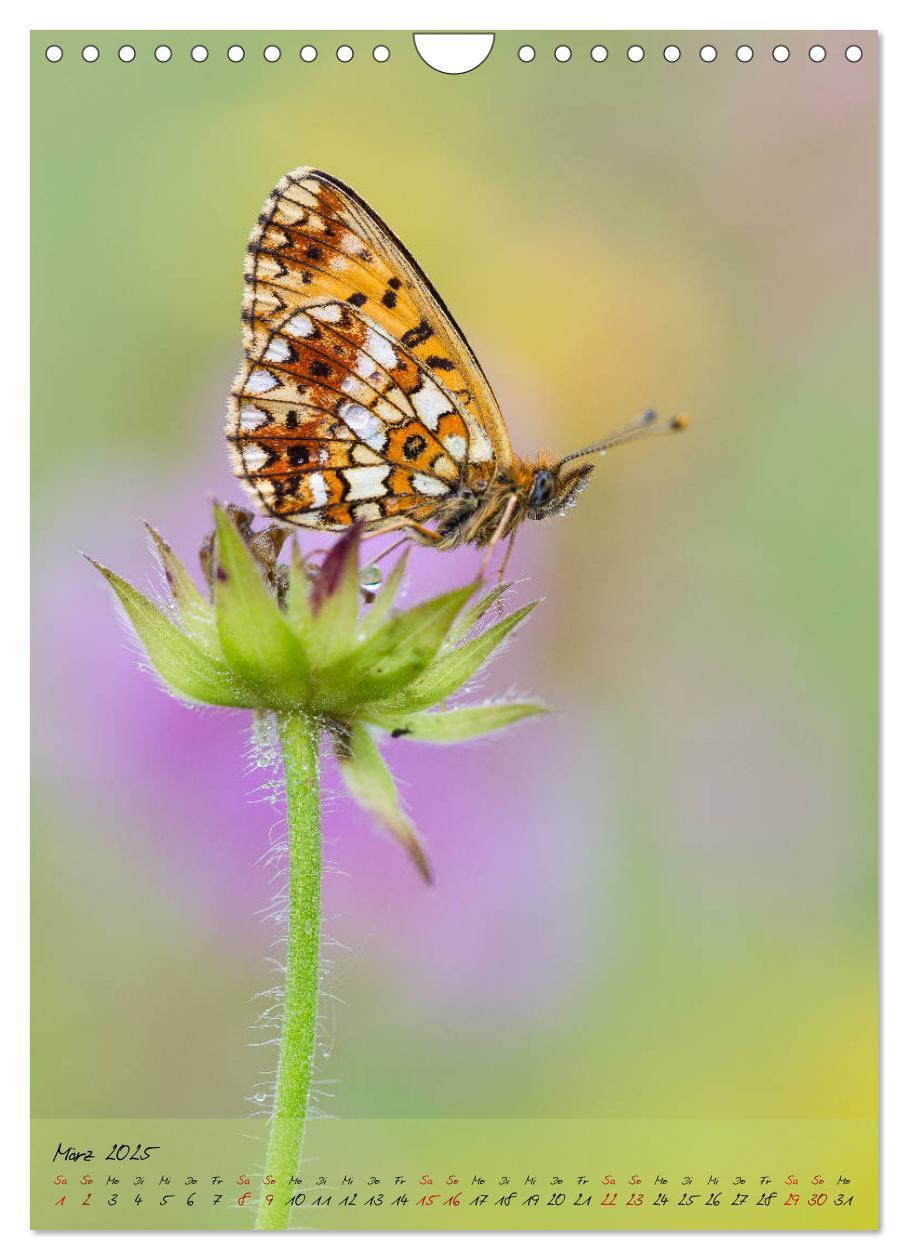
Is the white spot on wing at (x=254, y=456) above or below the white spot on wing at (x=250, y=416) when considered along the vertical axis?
below

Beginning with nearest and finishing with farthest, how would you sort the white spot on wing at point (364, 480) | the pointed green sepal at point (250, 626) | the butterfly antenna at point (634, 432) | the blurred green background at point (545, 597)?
the pointed green sepal at point (250, 626) → the butterfly antenna at point (634, 432) → the white spot on wing at point (364, 480) → the blurred green background at point (545, 597)

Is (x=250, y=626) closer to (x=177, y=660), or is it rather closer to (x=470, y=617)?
(x=177, y=660)

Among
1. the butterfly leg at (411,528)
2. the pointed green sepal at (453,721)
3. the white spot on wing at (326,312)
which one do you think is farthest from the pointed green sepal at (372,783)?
the white spot on wing at (326,312)

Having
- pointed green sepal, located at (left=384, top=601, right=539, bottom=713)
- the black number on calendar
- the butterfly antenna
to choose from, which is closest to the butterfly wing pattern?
the butterfly antenna

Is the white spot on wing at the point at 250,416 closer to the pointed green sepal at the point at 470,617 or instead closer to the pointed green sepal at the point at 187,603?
the pointed green sepal at the point at 187,603

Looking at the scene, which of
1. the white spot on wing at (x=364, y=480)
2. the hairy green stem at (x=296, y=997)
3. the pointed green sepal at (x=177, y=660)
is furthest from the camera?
the white spot on wing at (x=364, y=480)

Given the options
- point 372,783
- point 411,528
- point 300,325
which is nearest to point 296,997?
point 372,783
